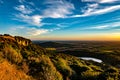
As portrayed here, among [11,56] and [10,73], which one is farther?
[11,56]

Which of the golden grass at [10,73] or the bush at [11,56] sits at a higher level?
the bush at [11,56]

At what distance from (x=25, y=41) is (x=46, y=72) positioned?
13694mm

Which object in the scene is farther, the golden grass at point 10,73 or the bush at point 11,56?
the bush at point 11,56

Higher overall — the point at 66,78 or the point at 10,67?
the point at 10,67

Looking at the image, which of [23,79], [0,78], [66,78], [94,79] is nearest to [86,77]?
[94,79]

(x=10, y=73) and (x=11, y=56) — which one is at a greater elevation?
(x=11, y=56)

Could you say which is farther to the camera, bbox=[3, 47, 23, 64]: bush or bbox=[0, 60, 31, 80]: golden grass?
bbox=[3, 47, 23, 64]: bush

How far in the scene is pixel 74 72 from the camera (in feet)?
75.1

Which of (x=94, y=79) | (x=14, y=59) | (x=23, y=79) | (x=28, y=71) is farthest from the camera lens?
(x=94, y=79)

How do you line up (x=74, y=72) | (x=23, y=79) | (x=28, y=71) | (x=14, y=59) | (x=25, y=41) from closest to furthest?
1. (x=23, y=79)
2. (x=28, y=71)
3. (x=14, y=59)
4. (x=74, y=72)
5. (x=25, y=41)

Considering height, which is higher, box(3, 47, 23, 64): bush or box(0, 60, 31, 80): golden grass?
box(3, 47, 23, 64): bush

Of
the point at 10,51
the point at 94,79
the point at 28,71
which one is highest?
the point at 10,51

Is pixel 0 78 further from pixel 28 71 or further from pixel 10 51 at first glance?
pixel 10 51

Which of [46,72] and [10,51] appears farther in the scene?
[10,51]
